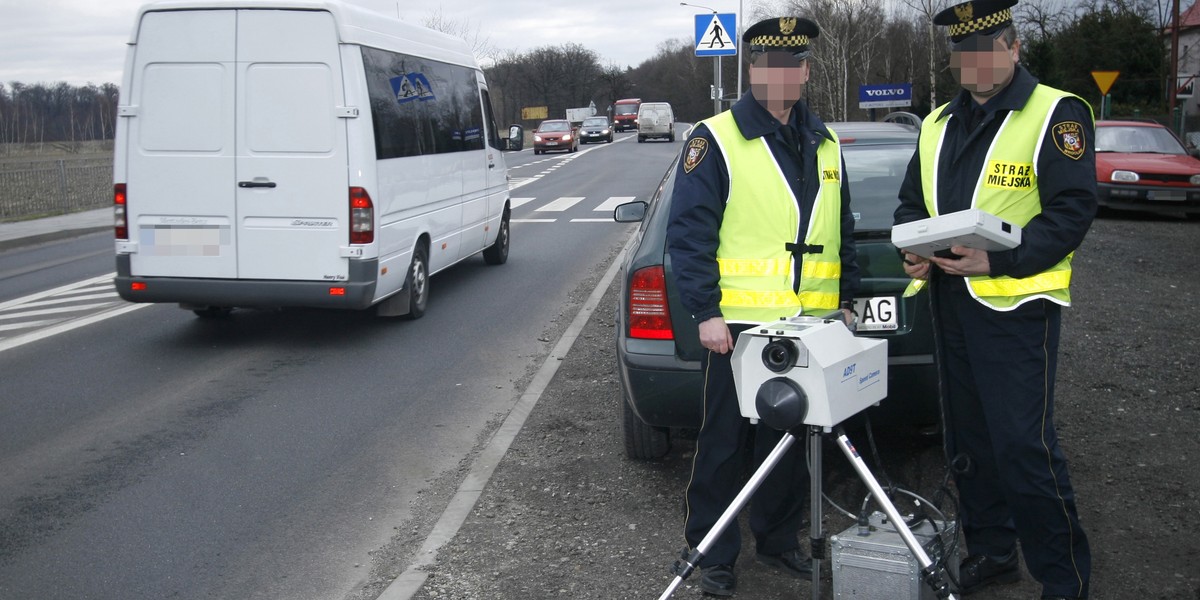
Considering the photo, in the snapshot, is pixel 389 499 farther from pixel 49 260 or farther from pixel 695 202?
pixel 49 260

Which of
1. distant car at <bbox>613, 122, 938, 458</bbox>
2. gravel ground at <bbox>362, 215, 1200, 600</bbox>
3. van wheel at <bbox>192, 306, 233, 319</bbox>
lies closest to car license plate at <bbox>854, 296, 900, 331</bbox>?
distant car at <bbox>613, 122, 938, 458</bbox>

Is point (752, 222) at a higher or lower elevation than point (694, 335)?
higher

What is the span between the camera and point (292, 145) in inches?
326

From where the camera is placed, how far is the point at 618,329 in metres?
5.04

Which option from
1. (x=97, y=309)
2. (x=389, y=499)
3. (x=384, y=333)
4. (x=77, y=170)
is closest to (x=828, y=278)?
(x=389, y=499)

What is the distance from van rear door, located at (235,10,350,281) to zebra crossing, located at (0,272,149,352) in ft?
8.33

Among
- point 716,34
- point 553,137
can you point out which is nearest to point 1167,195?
point 716,34

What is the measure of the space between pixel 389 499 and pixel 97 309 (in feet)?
22.3

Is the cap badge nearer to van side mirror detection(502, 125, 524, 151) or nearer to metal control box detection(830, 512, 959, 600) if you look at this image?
metal control box detection(830, 512, 959, 600)

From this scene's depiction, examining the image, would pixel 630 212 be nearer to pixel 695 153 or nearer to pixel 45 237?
pixel 695 153

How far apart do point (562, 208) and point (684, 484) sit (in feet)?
55.3

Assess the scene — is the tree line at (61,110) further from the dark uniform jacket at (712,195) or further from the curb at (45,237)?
the dark uniform jacket at (712,195)

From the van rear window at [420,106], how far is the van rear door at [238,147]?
0.50 meters

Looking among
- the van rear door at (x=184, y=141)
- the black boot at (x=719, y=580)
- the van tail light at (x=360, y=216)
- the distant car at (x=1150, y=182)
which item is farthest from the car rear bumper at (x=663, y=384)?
the distant car at (x=1150, y=182)
